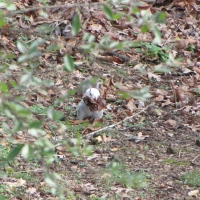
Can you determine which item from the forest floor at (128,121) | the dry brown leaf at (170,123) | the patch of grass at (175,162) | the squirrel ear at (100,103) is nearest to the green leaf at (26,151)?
the forest floor at (128,121)

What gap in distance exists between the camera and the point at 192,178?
16.7ft

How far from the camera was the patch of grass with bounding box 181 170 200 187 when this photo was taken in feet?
16.4

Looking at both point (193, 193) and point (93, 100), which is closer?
point (193, 193)

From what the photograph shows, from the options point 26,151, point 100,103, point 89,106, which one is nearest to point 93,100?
point 100,103

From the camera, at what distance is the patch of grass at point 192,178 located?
16.4 feet

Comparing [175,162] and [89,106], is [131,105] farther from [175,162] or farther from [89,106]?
[175,162]

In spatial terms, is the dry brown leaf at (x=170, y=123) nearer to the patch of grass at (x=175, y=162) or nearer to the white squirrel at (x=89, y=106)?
the white squirrel at (x=89, y=106)

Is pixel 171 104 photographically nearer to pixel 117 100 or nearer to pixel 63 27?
pixel 117 100

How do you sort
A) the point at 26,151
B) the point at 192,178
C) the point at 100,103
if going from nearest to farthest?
the point at 26,151 → the point at 192,178 → the point at 100,103

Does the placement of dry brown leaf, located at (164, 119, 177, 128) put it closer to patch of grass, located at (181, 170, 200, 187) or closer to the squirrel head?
the squirrel head

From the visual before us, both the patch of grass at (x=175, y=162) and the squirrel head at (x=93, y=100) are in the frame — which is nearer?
the patch of grass at (x=175, y=162)

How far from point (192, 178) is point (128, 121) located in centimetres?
139

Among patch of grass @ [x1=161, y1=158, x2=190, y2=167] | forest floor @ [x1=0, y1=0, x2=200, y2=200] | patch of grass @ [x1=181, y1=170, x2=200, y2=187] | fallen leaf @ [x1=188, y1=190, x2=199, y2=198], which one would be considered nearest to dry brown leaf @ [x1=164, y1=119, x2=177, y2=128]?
forest floor @ [x1=0, y1=0, x2=200, y2=200]

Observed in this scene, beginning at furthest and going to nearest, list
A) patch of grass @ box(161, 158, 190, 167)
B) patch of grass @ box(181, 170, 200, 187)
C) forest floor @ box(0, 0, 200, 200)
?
patch of grass @ box(161, 158, 190, 167), patch of grass @ box(181, 170, 200, 187), forest floor @ box(0, 0, 200, 200)
